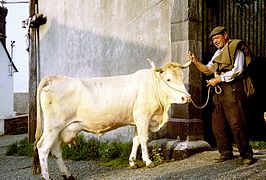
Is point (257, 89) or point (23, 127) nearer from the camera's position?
point (257, 89)

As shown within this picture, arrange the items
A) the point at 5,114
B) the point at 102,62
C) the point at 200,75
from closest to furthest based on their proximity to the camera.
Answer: the point at 200,75 < the point at 102,62 < the point at 5,114

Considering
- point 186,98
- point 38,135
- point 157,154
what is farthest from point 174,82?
point 38,135

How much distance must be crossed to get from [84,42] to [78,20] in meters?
0.64

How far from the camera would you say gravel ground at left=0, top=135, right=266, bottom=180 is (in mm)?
6426

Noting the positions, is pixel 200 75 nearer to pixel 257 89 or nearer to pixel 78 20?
pixel 257 89

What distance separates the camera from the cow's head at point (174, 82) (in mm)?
6980

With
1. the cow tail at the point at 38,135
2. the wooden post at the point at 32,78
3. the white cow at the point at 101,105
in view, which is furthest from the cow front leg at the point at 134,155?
the wooden post at the point at 32,78

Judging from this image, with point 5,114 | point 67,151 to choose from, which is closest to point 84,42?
point 67,151

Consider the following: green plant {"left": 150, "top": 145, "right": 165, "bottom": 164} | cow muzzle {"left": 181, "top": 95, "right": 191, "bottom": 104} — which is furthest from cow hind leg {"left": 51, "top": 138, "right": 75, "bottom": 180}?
cow muzzle {"left": 181, "top": 95, "right": 191, "bottom": 104}

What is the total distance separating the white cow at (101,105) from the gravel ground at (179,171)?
0.39m

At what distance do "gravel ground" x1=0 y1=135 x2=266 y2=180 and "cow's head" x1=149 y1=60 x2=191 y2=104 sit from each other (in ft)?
3.46

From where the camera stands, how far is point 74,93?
687cm

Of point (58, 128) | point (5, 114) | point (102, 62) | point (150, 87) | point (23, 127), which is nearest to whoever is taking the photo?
point (58, 128)

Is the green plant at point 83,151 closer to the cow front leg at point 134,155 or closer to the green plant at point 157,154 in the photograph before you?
the green plant at point 157,154
